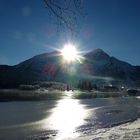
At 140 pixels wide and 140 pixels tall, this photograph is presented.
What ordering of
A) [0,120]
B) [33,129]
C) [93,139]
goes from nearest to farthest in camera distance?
1. [93,139]
2. [33,129]
3. [0,120]

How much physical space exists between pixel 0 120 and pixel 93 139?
53.5 ft

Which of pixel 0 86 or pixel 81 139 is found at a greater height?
pixel 0 86

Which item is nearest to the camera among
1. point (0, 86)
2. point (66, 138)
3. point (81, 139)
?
point (81, 139)

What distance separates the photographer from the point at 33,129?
94.2 feet

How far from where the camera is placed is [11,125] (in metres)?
30.4

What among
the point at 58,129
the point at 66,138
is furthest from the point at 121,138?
the point at 58,129

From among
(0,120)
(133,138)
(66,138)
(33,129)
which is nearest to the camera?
(133,138)

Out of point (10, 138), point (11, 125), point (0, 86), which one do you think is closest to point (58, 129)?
point (11, 125)

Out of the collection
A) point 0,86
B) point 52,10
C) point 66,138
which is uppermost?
point 0,86

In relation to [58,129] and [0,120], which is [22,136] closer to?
[58,129]

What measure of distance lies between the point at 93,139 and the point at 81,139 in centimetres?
183

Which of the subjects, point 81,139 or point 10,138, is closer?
point 81,139

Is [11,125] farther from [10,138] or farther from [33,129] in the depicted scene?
[10,138]

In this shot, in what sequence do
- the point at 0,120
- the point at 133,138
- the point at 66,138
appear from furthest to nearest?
1. the point at 0,120
2. the point at 66,138
3. the point at 133,138
